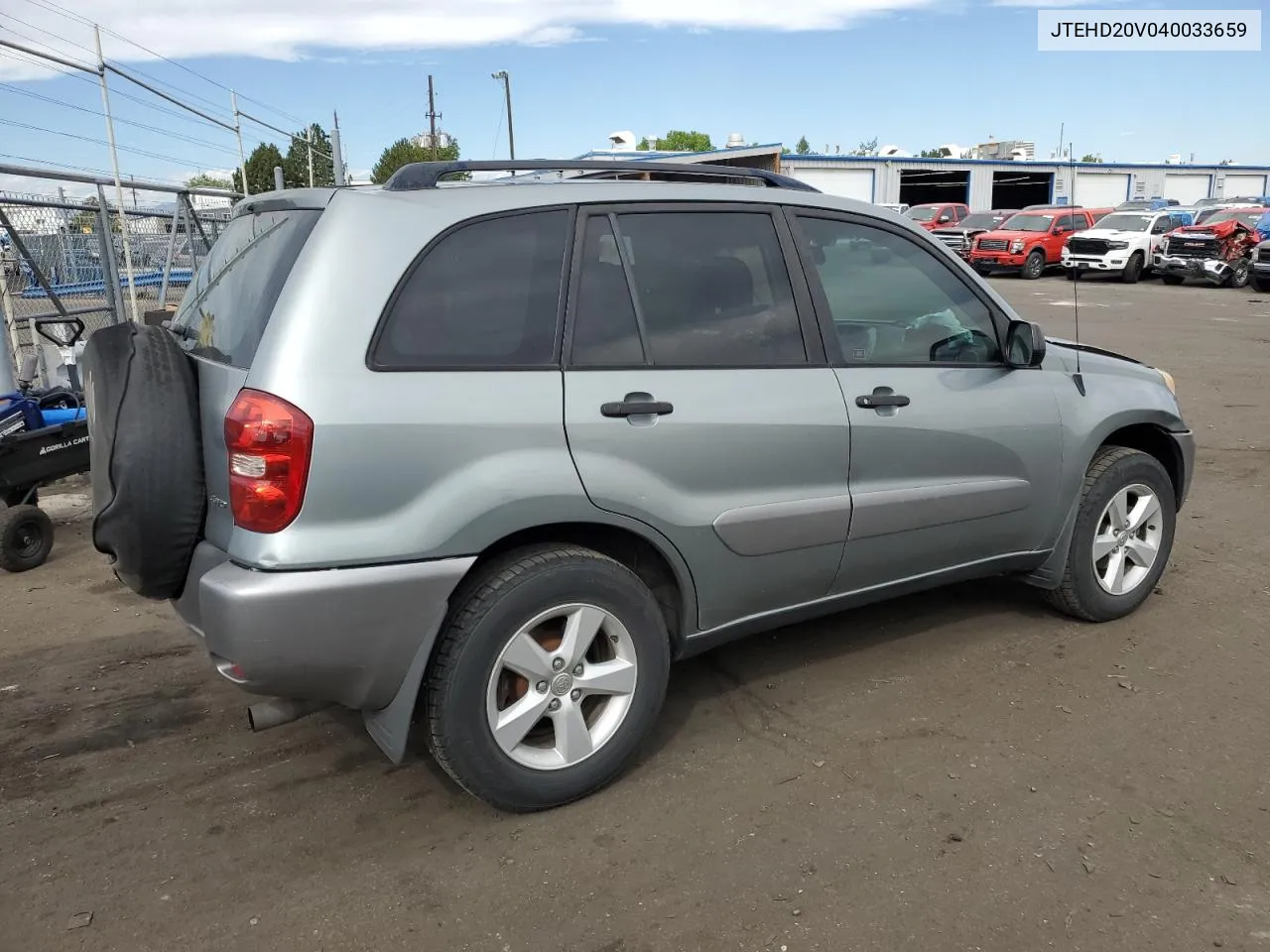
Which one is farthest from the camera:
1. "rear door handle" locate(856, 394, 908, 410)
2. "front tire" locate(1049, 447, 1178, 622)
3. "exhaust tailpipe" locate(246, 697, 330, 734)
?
"front tire" locate(1049, 447, 1178, 622)

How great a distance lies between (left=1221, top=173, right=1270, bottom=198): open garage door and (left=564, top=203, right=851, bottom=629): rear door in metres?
66.1

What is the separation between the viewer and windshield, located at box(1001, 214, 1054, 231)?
89.4 feet

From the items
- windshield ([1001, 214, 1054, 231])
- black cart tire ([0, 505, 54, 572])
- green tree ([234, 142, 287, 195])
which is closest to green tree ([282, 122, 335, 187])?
green tree ([234, 142, 287, 195])

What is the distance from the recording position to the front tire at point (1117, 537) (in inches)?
163

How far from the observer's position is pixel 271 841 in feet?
9.40

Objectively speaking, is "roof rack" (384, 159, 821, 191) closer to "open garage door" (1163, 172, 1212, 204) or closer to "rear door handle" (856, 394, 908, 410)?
"rear door handle" (856, 394, 908, 410)

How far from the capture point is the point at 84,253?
9961 millimetres

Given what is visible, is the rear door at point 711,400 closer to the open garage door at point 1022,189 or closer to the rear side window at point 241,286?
the rear side window at point 241,286

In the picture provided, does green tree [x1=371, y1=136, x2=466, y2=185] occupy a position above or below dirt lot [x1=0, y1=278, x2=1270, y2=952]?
above

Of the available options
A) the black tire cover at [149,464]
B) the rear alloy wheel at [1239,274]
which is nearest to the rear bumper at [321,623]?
the black tire cover at [149,464]

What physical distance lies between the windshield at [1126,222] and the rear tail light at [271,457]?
2814 cm

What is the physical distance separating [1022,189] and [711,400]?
54.5 metres

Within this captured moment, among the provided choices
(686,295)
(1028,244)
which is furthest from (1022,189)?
(686,295)

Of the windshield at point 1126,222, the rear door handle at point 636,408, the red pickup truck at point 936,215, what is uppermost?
the red pickup truck at point 936,215
